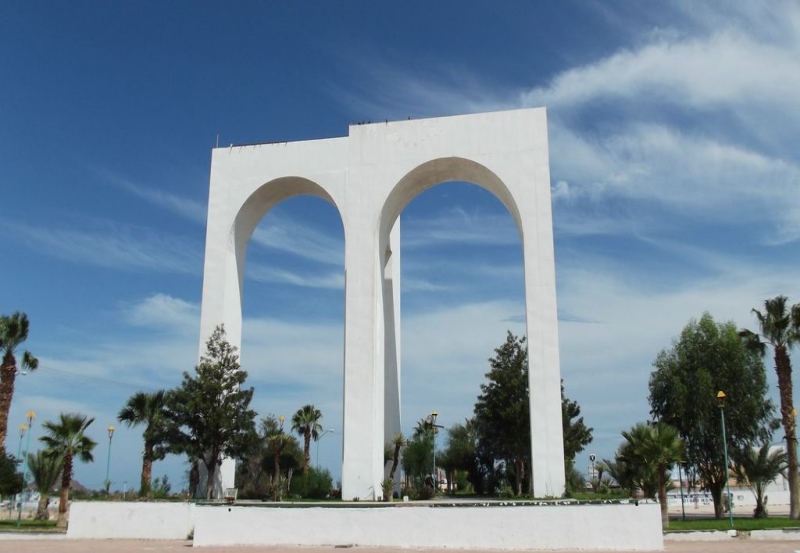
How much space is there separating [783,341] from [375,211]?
45.1 ft

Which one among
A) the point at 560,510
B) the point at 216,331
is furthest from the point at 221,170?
the point at 560,510

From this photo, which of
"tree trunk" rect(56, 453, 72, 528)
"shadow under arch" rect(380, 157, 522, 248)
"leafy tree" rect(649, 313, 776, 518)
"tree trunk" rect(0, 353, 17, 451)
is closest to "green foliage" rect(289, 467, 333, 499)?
"tree trunk" rect(56, 453, 72, 528)

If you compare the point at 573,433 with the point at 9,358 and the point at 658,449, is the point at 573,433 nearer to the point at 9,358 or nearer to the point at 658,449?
the point at 658,449

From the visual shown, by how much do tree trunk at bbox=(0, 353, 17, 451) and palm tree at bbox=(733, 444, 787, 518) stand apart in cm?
2405

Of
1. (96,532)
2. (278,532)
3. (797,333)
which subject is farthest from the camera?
(797,333)

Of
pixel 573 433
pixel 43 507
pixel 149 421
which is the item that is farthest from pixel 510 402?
pixel 43 507

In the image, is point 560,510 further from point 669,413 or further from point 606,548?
point 669,413

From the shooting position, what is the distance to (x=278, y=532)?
14.3 metres

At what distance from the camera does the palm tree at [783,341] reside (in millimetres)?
21516

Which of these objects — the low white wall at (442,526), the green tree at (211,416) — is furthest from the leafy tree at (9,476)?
the low white wall at (442,526)

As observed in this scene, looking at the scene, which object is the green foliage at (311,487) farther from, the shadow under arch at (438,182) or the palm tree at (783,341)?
the palm tree at (783,341)

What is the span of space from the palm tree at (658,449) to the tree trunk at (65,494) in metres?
15.3

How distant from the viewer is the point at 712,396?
24.4m

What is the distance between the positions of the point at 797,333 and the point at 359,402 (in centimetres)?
1413
